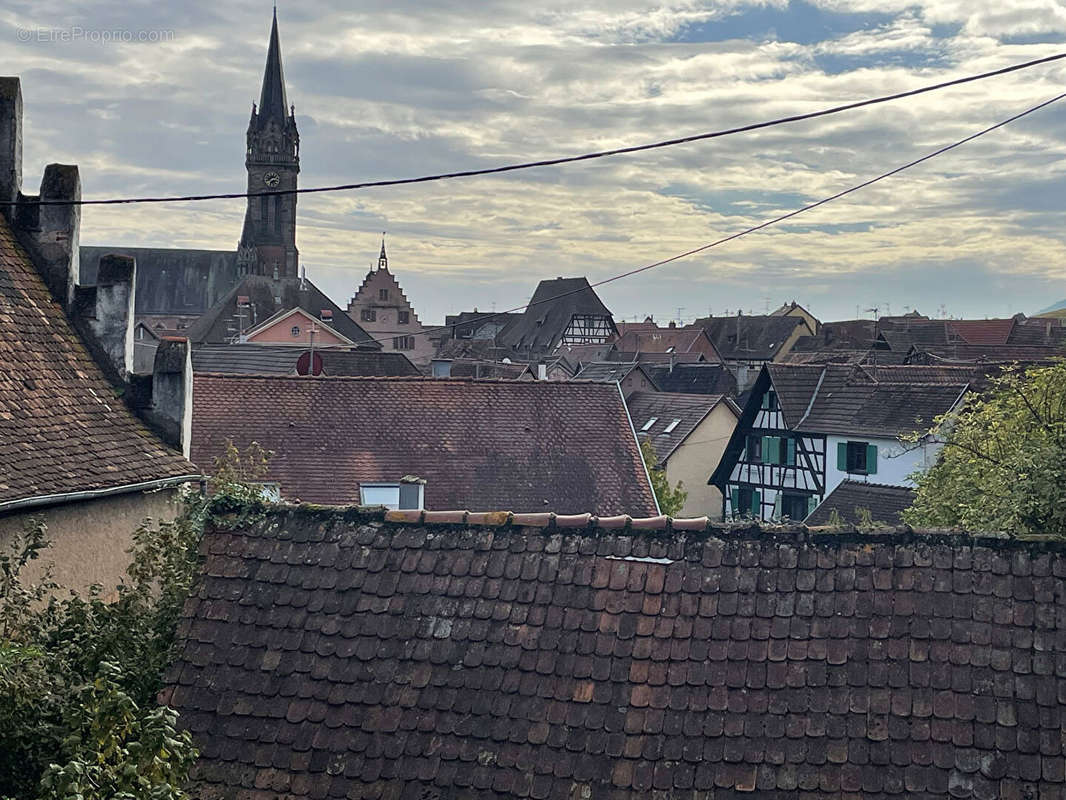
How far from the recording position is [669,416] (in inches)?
1748

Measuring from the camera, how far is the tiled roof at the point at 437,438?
2447cm

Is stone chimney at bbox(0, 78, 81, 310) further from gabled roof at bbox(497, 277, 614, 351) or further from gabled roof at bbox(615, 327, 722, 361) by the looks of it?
gabled roof at bbox(497, 277, 614, 351)

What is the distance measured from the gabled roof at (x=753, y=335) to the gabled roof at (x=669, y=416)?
54.8 m

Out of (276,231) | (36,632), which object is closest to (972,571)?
(36,632)

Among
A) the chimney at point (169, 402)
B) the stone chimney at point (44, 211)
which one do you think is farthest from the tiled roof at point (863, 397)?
the stone chimney at point (44, 211)

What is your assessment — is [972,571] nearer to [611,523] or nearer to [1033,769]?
[1033,769]

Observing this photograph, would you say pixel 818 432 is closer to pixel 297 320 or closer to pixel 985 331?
pixel 297 320

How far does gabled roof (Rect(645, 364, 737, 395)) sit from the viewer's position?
6712cm

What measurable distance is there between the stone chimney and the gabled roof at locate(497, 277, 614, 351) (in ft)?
289

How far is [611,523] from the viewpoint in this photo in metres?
8.09

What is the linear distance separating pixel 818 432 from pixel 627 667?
31.4m

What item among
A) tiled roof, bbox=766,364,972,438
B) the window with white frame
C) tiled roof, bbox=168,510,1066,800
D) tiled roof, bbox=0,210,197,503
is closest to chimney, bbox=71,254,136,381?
tiled roof, bbox=0,210,197,503

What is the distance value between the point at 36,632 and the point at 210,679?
1442mm

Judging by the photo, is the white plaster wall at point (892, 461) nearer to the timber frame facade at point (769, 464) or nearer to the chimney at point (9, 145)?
the timber frame facade at point (769, 464)
